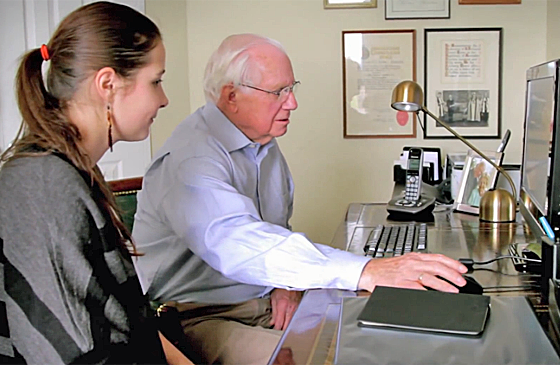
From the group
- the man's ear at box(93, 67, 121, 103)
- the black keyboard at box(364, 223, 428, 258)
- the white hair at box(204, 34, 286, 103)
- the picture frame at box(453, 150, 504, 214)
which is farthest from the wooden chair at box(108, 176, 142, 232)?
the picture frame at box(453, 150, 504, 214)

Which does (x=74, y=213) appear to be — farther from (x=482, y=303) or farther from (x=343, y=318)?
(x=482, y=303)

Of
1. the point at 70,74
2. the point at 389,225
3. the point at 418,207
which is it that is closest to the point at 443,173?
the point at 418,207

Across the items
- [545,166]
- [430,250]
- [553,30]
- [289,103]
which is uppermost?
[553,30]

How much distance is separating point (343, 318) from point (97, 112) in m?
0.59

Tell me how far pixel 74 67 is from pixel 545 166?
102 centimetres

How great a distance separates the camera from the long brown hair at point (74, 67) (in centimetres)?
115

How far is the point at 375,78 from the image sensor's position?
3207mm

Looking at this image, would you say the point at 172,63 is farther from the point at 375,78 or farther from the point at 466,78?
the point at 466,78

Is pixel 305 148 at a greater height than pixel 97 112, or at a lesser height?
lesser

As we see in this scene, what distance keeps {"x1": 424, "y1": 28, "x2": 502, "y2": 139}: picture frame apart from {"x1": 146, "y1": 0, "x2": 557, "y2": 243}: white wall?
4cm

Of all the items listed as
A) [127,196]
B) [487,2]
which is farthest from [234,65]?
[487,2]

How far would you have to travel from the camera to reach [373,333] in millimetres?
980

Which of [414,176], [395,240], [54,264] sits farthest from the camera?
[414,176]

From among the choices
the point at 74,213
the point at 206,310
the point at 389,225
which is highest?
the point at 74,213
